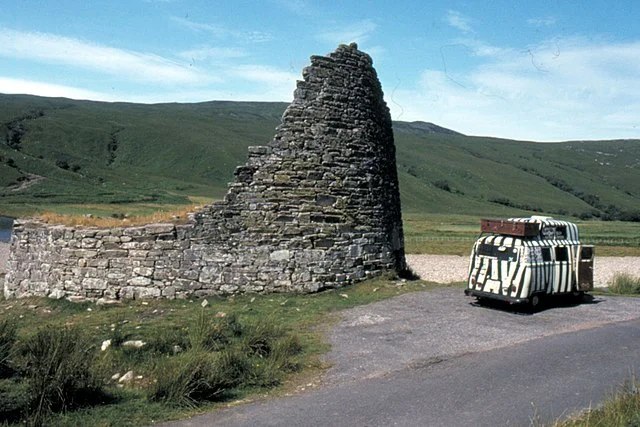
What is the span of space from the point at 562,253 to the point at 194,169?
95267mm

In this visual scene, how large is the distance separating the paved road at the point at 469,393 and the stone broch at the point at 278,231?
589 cm

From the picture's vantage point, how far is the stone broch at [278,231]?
14320 mm

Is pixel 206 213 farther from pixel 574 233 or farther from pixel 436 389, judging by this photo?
pixel 574 233

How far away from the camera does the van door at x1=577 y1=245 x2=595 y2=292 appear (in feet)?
45.8

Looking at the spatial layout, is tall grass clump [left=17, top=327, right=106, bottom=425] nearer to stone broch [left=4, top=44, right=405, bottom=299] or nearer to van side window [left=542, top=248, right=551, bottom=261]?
stone broch [left=4, top=44, right=405, bottom=299]

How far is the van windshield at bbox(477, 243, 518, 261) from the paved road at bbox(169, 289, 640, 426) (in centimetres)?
126

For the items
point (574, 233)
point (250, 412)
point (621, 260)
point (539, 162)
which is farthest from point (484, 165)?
point (250, 412)

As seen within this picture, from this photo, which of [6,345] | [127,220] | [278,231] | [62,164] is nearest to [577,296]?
[278,231]

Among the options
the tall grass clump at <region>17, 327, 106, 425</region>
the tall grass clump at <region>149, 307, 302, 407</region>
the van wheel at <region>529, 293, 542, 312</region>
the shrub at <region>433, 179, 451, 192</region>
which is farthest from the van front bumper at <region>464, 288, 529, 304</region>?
the shrub at <region>433, 179, 451, 192</region>

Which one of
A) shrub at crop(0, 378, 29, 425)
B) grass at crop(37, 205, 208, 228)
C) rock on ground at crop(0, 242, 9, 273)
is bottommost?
rock on ground at crop(0, 242, 9, 273)

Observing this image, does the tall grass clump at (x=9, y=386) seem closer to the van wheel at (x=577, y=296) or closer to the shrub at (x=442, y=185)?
the van wheel at (x=577, y=296)

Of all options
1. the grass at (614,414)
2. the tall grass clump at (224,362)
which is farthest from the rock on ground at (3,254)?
the grass at (614,414)

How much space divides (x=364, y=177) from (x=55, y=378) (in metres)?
9.71

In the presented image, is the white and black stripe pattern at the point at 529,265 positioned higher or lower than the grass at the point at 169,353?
higher
